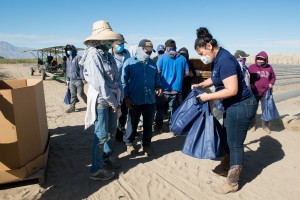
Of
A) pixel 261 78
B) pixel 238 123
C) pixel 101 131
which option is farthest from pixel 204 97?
pixel 261 78

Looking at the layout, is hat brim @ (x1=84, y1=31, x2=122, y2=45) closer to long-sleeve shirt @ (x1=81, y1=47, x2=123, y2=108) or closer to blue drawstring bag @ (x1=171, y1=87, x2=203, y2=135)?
long-sleeve shirt @ (x1=81, y1=47, x2=123, y2=108)

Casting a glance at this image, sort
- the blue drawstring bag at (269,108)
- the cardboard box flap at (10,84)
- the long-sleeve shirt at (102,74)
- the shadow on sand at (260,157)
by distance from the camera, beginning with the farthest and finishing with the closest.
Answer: the blue drawstring bag at (269,108), the cardboard box flap at (10,84), the shadow on sand at (260,157), the long-sleeve shirt at (102,74)

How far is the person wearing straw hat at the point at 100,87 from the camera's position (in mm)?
3273

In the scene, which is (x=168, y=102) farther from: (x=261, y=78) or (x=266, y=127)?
(x=266, y=127)

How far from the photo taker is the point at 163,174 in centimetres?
402

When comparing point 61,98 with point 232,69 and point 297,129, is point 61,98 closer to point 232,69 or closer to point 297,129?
point 297,129

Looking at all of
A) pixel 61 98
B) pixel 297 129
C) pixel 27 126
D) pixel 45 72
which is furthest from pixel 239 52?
pixel 45 72

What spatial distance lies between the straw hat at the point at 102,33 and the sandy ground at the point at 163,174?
1909 millimetres

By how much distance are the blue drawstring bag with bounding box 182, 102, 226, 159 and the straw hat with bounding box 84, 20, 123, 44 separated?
144 centimetres

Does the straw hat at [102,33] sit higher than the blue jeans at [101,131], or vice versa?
the straw hat at [102,33]

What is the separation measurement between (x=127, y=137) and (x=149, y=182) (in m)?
1.12

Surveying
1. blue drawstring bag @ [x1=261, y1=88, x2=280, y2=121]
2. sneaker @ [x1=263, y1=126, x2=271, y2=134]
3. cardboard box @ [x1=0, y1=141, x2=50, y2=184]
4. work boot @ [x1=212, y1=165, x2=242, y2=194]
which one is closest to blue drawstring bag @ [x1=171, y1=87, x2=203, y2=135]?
work boot @ [x1=212, y1=165, x2=242, y2=194]

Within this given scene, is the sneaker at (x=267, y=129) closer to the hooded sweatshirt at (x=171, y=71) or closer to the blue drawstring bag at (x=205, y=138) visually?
the hooded sweatshirt at (x=171, y=71)

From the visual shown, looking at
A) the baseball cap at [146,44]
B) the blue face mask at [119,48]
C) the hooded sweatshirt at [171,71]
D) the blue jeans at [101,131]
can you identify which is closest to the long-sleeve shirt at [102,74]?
the blue jeans at [101,131]
